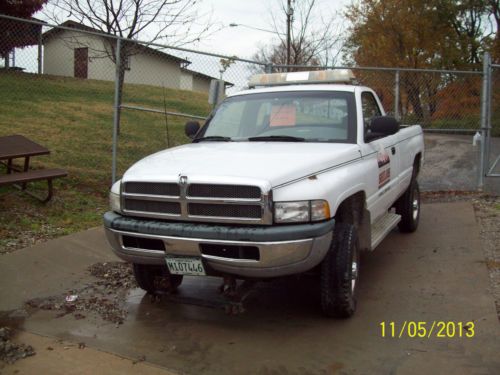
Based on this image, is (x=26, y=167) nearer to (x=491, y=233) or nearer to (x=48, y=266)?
(x=48, y=266)

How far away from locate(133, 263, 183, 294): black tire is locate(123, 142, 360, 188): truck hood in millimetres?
885

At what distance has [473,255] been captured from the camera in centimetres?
580

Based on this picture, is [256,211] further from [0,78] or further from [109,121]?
[109,121]

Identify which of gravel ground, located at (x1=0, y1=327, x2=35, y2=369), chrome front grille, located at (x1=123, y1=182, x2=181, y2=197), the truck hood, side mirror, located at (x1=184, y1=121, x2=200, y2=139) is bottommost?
gravel ground, located at (x1=0, y1=327, x2=35, y2=369)

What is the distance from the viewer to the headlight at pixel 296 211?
3668mm

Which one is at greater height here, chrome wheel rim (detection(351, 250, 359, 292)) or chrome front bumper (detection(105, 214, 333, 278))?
chrome front bumper (detection(105, 214, 333, 278))

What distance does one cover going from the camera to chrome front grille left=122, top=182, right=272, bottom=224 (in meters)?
3.66

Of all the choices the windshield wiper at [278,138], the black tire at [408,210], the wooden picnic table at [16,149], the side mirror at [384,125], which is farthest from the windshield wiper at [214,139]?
the wooden picnic table at [16,149]

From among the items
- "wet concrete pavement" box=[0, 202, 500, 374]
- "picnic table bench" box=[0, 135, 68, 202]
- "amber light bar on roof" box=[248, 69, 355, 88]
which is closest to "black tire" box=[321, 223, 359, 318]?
"wet concrete pavement" box=[0, 202, 500, 374]

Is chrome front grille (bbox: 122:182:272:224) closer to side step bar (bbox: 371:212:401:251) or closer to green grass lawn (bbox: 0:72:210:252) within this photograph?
side step bar (bbox: 371:212:401:251)

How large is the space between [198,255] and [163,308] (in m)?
1.03

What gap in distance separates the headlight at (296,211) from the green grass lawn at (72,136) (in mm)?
3597

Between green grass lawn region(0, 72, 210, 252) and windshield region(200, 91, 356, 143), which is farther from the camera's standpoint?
green grass lawn region(0, 72, 210, 252)

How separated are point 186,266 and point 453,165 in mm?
9620
